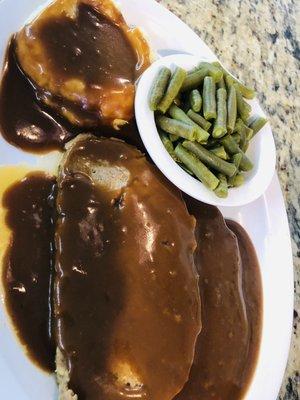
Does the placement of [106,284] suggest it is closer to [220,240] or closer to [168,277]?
[168,277]

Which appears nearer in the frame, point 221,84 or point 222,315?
point 222,315

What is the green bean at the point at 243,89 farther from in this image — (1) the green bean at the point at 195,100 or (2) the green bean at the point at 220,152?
(2) the green bean at the point at 220,152

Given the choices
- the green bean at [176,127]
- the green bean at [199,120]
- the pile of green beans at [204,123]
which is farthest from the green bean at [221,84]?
the green bean at [176,127]

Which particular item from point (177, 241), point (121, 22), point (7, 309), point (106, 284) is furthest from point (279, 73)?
point (7, 309)

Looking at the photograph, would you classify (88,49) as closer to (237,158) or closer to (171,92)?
(171,92)

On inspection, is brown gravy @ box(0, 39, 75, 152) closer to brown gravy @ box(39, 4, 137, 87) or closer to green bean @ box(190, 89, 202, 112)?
brown gravy @ box(39, 4, 137, 87)

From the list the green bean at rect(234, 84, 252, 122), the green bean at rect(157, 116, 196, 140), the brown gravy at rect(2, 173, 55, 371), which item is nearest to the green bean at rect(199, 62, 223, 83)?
the green bean at rect(234, 84, 252, 122)

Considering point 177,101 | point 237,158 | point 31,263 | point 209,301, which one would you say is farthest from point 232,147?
point 31,263

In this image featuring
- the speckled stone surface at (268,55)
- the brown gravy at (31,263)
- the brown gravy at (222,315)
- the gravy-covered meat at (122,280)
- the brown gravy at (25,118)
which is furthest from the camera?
the speckled stone surface at (268,55)
